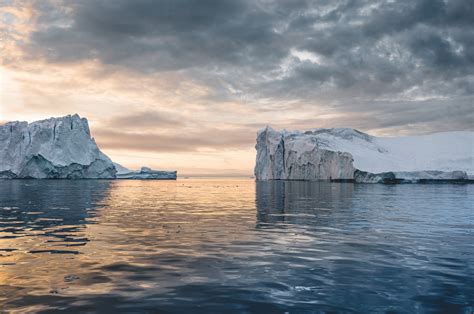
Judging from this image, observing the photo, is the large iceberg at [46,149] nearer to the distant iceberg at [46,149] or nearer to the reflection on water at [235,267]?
the distant iceberg at [46,149]

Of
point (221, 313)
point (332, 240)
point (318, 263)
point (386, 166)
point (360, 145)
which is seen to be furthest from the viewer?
point (360, 145)

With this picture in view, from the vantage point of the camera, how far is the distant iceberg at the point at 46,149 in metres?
111

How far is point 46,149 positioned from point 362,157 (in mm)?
87314

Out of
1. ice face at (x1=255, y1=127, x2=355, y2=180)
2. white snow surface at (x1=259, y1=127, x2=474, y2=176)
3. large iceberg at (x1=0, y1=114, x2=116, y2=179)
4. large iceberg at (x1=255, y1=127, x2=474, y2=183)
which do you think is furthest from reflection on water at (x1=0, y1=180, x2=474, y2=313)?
large iceberg at (x1=0, y1=114, x2=116, y2=179)

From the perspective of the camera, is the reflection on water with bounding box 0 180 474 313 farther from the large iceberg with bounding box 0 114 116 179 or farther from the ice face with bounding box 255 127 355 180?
the large iceberg with bounding box 0 114 116 179

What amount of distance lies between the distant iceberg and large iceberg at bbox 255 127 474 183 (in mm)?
58235

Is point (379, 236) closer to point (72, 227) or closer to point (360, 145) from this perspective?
point (72, 227)

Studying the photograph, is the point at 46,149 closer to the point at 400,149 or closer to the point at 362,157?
the point at 362,157

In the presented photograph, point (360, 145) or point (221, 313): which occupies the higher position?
point (360, 145)

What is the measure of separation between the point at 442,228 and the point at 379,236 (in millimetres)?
4793

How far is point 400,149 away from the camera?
14062 centimetres

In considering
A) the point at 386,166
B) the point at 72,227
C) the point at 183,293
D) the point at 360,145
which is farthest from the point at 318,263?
the point at 360,145

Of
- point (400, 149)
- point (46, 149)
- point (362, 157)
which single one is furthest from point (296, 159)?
point (46, 149)

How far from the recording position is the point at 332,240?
1553 centimetres
